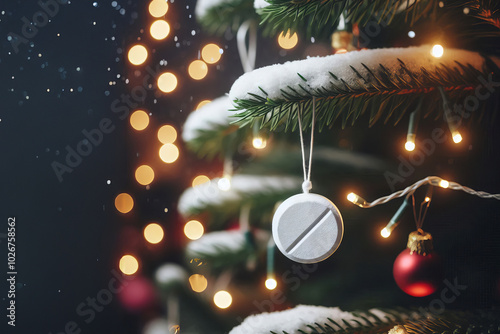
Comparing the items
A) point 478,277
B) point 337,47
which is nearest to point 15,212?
point 337,47

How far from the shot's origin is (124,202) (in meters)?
0.89

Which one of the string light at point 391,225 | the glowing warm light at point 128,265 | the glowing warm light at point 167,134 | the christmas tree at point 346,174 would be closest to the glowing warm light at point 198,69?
the christmas tree at point 346,174

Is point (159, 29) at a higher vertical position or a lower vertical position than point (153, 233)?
higher

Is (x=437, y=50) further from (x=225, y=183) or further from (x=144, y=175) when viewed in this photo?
(x=144, y=175)

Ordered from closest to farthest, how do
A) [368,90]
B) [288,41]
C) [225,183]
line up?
1. [368,90]
2. [225,183]
3. [288,41]

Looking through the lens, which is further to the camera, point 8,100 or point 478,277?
point 8,100

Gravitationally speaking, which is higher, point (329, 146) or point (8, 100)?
point (329, 146)

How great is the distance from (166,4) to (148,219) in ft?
1.50

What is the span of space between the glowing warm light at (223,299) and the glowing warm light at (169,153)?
0.30 metres

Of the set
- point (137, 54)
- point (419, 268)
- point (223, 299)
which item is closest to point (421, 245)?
point (419, 268)

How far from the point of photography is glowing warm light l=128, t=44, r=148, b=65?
0.89 m

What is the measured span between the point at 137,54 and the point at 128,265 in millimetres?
440

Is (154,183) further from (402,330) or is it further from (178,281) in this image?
(402,330)

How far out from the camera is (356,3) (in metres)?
0.54
